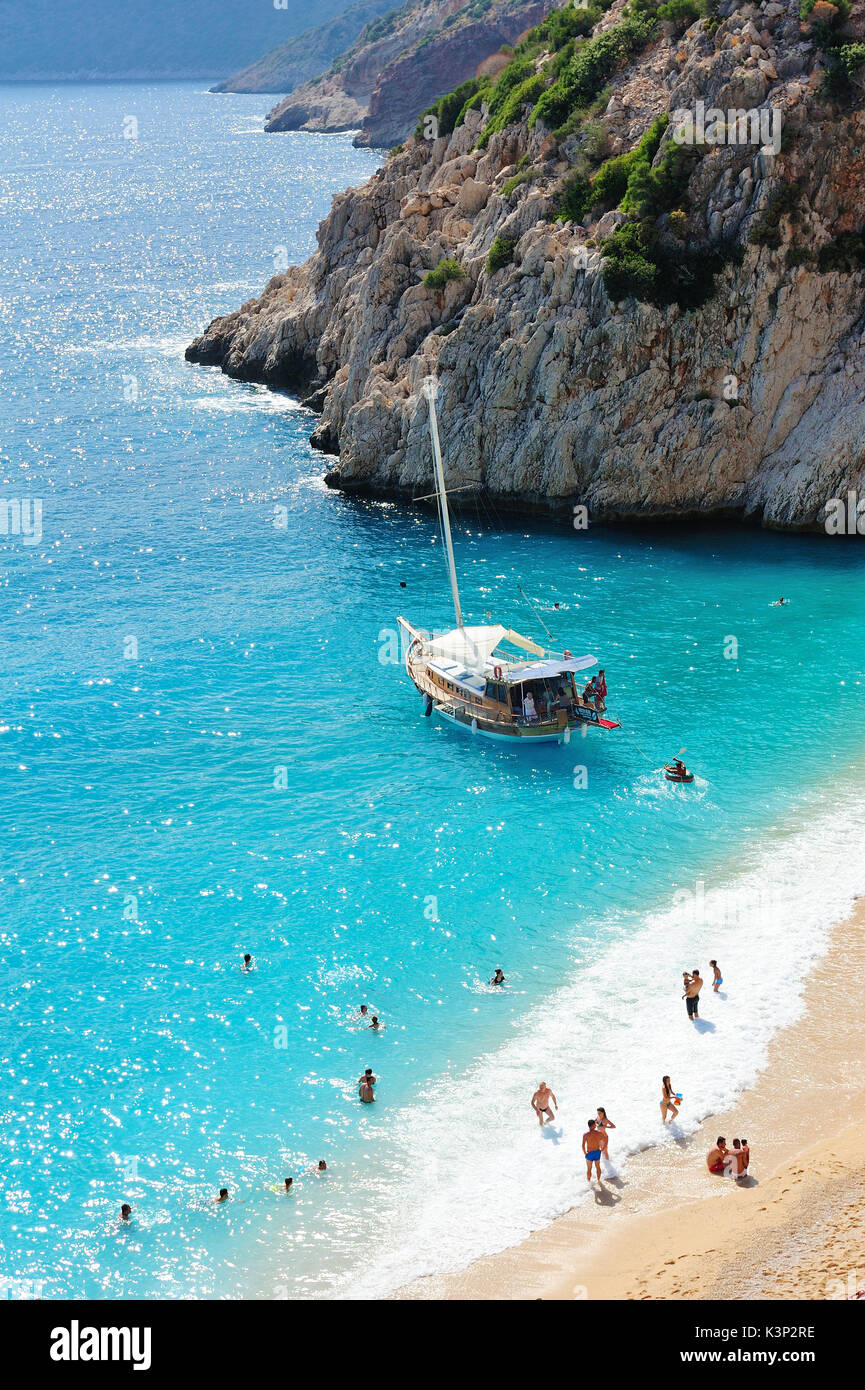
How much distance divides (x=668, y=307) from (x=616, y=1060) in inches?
1912

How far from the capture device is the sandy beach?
27.6 meters

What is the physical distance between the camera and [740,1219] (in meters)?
30.0

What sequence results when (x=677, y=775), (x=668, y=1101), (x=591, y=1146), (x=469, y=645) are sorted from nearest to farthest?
(x=591, y=1146)
(x=668, y=1101)
(x=677, y=775)
(x=469, y=645)

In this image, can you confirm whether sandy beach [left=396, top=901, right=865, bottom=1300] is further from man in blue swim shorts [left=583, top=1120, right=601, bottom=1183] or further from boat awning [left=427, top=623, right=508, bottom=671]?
boat awning [left=427, top=623, right=508, bottom=671]

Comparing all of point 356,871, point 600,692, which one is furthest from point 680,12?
point 356,871

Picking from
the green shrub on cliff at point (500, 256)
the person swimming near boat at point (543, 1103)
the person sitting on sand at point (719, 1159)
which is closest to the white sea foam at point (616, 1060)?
the person swimming near boat at point (543, 1103)

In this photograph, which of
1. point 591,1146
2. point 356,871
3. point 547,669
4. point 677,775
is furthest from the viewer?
point 547,669

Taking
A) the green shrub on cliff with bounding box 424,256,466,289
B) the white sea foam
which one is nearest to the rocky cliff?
the green shrub on cliff with bounding box 424,256,466,289

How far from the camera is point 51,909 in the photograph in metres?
44.1

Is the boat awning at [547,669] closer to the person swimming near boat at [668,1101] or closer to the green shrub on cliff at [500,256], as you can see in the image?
the person swimming near boat at [668,1101]

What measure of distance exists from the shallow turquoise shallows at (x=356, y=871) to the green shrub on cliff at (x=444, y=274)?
34.7ft

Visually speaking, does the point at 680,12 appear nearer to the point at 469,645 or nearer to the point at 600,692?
the point at 469,645

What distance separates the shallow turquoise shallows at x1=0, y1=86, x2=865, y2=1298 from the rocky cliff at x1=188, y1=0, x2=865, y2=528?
3.09 meters

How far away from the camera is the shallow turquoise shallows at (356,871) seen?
33.0 metres
